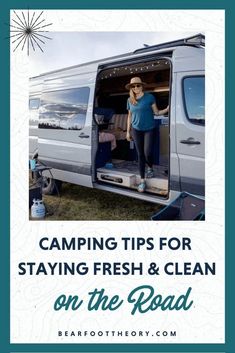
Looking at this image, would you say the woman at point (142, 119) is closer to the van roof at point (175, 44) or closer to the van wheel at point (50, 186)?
the van roof at point (175, 44)

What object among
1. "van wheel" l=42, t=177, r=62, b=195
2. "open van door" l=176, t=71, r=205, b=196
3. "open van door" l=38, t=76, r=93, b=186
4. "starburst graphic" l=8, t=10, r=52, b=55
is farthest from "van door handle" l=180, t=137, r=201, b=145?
"van wheel" l=42, t=177, r=62, b=195

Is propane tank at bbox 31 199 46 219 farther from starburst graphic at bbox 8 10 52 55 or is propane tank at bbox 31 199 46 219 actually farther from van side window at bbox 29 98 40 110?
van side window at bbox 29 98 40 110

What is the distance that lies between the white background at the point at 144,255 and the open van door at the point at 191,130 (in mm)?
73

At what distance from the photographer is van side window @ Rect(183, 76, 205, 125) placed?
319 centimetres

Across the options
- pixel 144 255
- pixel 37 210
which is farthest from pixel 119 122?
pixel 144 255

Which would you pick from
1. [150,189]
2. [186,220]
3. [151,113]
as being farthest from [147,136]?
[186,220]

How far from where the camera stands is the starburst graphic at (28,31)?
3146 millimetres

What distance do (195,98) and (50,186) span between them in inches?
105

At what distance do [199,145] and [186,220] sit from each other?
728mm

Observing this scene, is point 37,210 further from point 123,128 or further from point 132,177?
point 123,128

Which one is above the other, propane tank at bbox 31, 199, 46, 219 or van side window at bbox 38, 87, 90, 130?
van side window at bbox 38, 87, 90, 130

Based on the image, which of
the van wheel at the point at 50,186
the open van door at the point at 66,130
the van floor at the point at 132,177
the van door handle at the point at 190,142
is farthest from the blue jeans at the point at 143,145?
the van wheel at the point at 50,186

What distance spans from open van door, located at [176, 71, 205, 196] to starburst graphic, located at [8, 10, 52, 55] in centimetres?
142

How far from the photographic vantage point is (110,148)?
5301 mm
